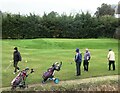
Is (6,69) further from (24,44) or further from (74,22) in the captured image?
(74,22)

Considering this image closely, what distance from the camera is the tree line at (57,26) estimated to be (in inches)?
2116

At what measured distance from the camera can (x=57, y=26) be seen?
56.2 m

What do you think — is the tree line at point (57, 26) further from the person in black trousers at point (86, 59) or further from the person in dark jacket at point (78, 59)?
the person in dark jacket at point (78, 59)

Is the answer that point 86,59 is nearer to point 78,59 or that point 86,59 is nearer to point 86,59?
point 86,59

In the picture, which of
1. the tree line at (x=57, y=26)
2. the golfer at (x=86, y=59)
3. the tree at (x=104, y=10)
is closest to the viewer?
the golfer at (x=86, y=59)

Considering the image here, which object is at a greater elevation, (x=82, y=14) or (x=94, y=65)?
(x=82, y=14)

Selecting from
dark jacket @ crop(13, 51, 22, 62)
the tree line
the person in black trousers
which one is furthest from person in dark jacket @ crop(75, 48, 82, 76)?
the tree line

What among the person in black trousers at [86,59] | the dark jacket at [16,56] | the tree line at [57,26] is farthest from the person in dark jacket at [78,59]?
the tree line at [57,26]

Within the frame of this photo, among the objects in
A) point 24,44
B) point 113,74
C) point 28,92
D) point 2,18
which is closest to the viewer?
point 28,92

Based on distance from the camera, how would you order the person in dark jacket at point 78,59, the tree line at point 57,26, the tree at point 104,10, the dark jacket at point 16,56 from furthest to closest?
the tree at point 104,10
the tree line at point 57,26
the dark jacket at point 16,56
the person in dark jacket at point 78,59

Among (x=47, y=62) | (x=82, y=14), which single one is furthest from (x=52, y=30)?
(x=47, y=62)

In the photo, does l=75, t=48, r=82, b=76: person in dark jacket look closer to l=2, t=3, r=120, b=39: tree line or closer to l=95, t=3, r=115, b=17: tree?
l=2, t=3, r=120, b=39: tree line

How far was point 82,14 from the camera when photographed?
58125mm

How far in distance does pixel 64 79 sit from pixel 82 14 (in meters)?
39.2
